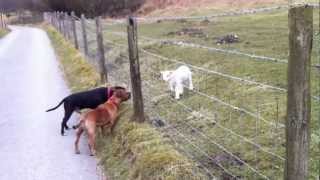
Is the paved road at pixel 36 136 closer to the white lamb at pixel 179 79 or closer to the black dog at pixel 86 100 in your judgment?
the black dog at pixel 86 100

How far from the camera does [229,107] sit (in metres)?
7.77

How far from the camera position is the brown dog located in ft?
22.6

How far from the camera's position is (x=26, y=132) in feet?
27.4

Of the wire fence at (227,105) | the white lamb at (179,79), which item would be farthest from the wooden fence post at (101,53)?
the white lamb at (179,79)

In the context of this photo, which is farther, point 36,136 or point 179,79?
point 179,79

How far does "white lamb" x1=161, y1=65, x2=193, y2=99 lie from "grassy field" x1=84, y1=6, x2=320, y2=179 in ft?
0.58

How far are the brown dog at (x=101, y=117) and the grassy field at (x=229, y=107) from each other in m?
0.51

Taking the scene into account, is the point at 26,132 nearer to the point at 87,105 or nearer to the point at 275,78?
the point at 87,105

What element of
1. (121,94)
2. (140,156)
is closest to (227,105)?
(140,156)

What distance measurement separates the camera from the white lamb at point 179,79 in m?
8.53

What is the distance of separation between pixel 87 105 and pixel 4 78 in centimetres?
731

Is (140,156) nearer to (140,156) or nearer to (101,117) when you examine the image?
(140,156)

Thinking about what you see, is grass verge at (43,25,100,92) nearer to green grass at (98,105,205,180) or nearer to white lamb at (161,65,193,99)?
white lamb at (161,65,193,99)

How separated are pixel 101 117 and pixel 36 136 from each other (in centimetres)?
139
